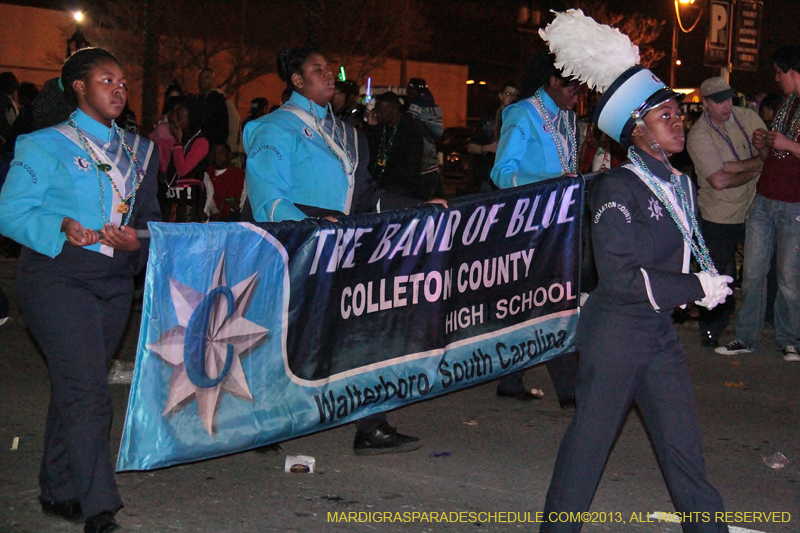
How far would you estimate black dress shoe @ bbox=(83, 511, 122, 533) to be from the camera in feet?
13.8

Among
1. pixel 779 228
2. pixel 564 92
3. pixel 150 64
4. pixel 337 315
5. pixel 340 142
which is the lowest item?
pixel 337 315

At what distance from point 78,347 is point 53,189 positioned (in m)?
0.68

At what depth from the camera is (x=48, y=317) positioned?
4.23 meters

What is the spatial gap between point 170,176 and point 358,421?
7.45 metres

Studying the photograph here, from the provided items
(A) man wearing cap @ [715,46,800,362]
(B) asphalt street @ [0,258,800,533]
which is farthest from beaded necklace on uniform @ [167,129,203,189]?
(A) man wearing cap @ [715,46,800,362]

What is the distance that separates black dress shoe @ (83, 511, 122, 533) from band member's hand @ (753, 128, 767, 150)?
619 centimetres

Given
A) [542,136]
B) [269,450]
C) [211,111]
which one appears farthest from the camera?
[211,111]

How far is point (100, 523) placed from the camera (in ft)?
13.8

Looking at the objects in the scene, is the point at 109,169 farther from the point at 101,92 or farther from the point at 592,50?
the point at 592,50

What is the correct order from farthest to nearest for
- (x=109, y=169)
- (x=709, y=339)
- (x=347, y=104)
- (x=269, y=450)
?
(x=347, y=104)
(x=709, y=339)
(x=269, y=450)
(x=109, y=169)

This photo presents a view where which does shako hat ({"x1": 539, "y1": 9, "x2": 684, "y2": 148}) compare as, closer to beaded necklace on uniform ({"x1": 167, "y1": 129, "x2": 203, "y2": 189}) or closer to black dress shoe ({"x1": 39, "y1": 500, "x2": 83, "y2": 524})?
black dress shoe ({"x1": 39, "y1": 500, "x2": 83, "y2": 524})

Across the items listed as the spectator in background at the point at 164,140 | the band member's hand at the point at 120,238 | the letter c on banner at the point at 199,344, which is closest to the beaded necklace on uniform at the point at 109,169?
the band member's hand at the point at 120,238

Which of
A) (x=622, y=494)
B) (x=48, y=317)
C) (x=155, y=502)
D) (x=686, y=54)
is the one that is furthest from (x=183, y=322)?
(x=686, y=54)

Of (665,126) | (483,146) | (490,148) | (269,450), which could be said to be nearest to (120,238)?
(269,450)
